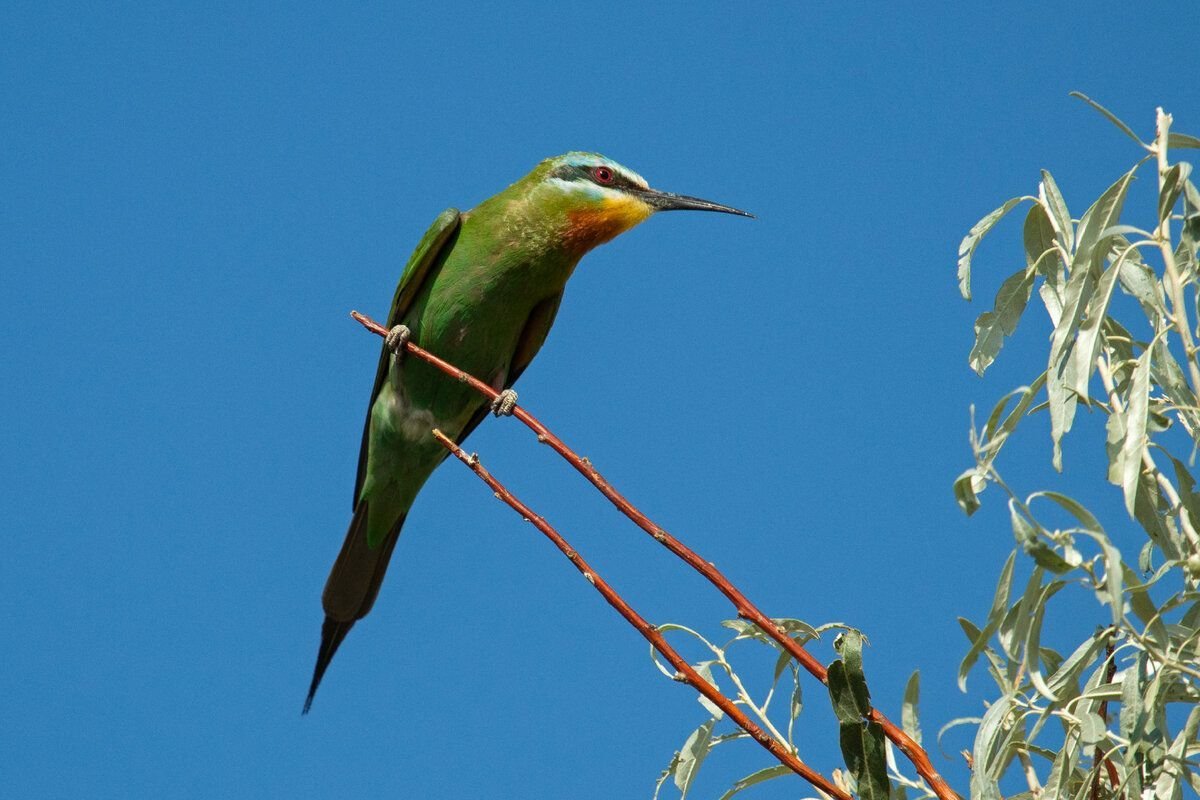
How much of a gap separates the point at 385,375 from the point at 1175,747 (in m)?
3.47

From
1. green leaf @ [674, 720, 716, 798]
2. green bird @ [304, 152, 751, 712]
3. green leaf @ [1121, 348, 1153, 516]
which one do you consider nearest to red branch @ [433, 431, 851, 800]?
green leaf @ [674, 720, 716, 798]

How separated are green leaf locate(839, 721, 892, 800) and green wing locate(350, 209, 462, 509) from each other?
310cm

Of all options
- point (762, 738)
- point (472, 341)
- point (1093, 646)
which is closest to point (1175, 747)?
point (1093, 646)

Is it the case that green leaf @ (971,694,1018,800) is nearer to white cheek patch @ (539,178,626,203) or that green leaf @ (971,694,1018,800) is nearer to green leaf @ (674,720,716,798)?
green leaf @ (674,720,716,798)

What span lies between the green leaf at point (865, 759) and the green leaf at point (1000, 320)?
0.56 meters

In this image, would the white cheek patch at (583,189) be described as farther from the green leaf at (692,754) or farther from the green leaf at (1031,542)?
the green leaf at (1031,542)

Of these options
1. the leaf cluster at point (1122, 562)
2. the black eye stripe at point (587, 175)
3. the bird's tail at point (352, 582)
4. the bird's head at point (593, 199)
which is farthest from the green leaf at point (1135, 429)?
the bird's tail at point (352, 582)

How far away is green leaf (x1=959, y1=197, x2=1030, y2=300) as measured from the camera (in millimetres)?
1799

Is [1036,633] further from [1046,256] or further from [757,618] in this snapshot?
[1046,256]

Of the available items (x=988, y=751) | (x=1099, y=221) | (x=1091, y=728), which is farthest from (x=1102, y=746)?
(x=1099, y=221)

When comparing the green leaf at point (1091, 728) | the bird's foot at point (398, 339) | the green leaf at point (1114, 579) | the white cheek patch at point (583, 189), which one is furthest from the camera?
the white cheek patch at point (583, 189)

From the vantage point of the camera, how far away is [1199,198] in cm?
154

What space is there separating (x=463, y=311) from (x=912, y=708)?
112 inches

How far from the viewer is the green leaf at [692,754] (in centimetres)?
188
